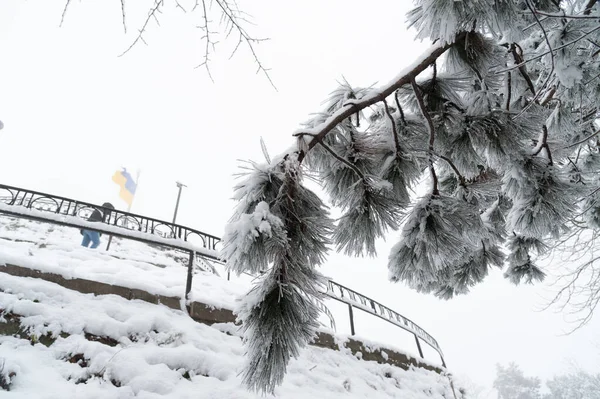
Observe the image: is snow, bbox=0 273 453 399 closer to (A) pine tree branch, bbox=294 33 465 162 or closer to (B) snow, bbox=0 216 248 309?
(B) snow, bbox=0 216 248 309

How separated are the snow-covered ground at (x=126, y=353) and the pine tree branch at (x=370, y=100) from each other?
297 centimetres

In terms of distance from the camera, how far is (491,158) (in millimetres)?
1902

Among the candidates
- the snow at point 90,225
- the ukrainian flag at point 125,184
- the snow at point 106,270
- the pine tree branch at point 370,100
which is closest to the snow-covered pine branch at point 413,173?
the pine tree branch at point 370,100

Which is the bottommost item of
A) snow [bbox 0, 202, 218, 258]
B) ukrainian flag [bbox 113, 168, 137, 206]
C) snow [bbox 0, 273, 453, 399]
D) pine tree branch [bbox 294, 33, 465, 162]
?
snow [bbox 0, 273, 453, 399]

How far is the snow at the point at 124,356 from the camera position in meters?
2.92

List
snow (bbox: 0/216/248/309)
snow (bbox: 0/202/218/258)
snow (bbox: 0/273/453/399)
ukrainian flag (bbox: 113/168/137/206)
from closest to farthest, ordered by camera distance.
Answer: snow (bbox: 0/273/453/399)
snow (bbox: 0/216/248/309)
snow (bbox: 0/202/218/258)
ukrainian flag (bbox: 113/168/137/206)

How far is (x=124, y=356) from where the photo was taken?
3.33m

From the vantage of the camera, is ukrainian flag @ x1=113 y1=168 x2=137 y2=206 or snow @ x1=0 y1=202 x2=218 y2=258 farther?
ukrainian flag @ x1=113 y1=168 x2=137 y2=206

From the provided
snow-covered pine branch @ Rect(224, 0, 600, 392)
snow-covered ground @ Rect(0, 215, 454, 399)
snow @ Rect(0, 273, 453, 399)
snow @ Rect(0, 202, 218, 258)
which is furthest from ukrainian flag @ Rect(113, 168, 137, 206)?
snow-covered pine branch @ Rect(224, 0, 600, 392)

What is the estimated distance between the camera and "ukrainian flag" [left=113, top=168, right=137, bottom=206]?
16.7 m

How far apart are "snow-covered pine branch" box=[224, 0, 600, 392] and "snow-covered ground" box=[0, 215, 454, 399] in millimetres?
2618

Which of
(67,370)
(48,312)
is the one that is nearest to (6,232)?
(48,312)

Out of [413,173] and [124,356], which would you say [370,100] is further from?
[124,356]

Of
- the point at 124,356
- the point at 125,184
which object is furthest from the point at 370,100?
the point at 125,184
